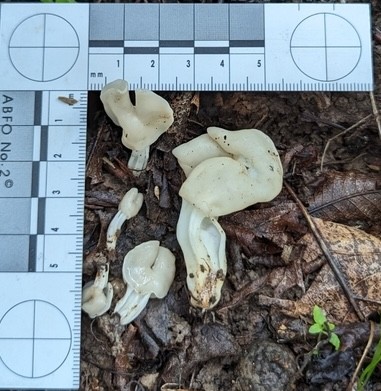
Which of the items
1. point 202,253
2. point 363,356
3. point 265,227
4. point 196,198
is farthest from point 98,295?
point 363,356

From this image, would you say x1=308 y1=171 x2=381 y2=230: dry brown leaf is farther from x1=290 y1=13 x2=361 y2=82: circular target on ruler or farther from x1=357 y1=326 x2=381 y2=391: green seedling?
x1=357 y1=326 x2=381 y2=391: green seedling

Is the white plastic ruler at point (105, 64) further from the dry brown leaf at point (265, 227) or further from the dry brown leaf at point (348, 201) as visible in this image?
the dry brown leaf at point (265, 227)

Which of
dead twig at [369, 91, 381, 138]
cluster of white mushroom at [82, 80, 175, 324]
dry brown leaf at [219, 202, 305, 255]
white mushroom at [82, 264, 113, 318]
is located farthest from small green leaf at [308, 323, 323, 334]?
dead twig at [369, 91, 381, 138]

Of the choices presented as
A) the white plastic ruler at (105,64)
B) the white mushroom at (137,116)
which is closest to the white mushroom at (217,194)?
the white mushroom at (137,116)

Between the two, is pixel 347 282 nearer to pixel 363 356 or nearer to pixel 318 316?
pixel 318 316

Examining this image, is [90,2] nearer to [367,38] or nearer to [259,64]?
[259,64]

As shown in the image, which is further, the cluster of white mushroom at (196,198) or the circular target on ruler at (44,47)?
the circular target on ruler at (44,47)
